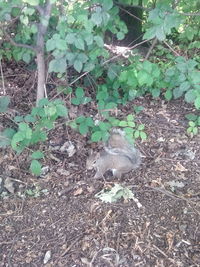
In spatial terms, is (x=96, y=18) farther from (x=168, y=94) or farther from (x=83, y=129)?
(x=168, y=94)

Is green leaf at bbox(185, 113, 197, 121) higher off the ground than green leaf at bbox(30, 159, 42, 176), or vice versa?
green leaf at bbox(30, 159, 42, 176)

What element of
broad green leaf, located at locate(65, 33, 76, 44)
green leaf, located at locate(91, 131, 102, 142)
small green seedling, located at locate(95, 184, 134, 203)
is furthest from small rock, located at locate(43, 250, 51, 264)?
broad green leaf, located at locate(65, 33, 76, 44)

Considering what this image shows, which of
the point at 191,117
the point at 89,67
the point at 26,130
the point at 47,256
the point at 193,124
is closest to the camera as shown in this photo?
the point at 47,256

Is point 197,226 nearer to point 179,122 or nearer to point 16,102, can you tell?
point 179,122

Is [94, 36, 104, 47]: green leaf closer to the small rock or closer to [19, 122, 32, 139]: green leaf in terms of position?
[19, 122, 32, 139]: green leaf

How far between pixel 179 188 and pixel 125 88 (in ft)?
2.87

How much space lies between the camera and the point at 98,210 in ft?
7.29

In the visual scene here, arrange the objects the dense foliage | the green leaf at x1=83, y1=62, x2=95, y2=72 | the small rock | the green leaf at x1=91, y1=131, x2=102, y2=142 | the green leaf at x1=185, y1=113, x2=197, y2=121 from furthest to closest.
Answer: the green leaf at x1=185, y1=113, x2=197, y2=121
the green leaf at x1=83, y1=62, x2=95, y2=72
the green leaf at x1=91, y1=131, x2=102, y2=142
the dense foliage
the small rock

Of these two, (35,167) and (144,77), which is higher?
(144,77)

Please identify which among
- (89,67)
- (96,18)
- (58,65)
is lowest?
(89,67)

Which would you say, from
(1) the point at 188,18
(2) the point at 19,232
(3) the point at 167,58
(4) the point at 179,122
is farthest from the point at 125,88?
(2) the point at 19,232

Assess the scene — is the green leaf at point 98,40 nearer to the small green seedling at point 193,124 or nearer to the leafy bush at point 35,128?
the leafy bush at point 35,128

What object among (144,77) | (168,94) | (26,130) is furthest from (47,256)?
(168,94)

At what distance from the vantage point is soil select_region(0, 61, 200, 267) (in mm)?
2029
